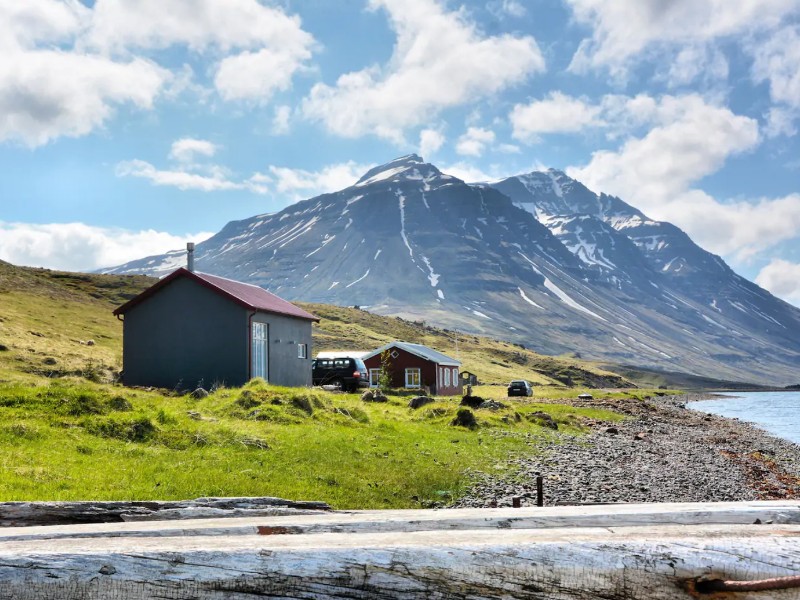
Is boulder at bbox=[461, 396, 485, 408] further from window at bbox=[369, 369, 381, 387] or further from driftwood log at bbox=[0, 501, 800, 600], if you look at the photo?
driftwood log at bbox=[0, 501, 800, 600]

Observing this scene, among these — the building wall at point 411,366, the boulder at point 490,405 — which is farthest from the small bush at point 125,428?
the building wall at point 411,366

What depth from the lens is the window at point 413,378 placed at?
74625 millimetres

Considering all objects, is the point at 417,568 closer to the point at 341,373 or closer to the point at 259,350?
the point at 259,350

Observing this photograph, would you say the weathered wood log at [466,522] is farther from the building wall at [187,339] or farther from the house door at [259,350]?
the house door at [259,350]

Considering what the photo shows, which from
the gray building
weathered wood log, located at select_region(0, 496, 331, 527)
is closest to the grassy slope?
the gray building

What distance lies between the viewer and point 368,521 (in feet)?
10.7

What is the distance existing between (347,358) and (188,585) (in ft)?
161

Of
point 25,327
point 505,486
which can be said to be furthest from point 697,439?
point 25,327

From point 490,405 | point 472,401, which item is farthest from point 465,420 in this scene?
point 472,401

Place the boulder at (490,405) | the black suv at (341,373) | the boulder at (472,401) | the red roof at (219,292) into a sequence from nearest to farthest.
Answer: the red roof at (219,292) → the boulder at (490,405) → the boulder at (472,401) → the black suv at (341,373)

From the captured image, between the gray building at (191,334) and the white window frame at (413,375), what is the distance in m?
38.3

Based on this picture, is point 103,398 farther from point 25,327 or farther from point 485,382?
point 485,382

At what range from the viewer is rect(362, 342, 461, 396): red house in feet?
245

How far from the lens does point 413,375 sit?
75.1m
